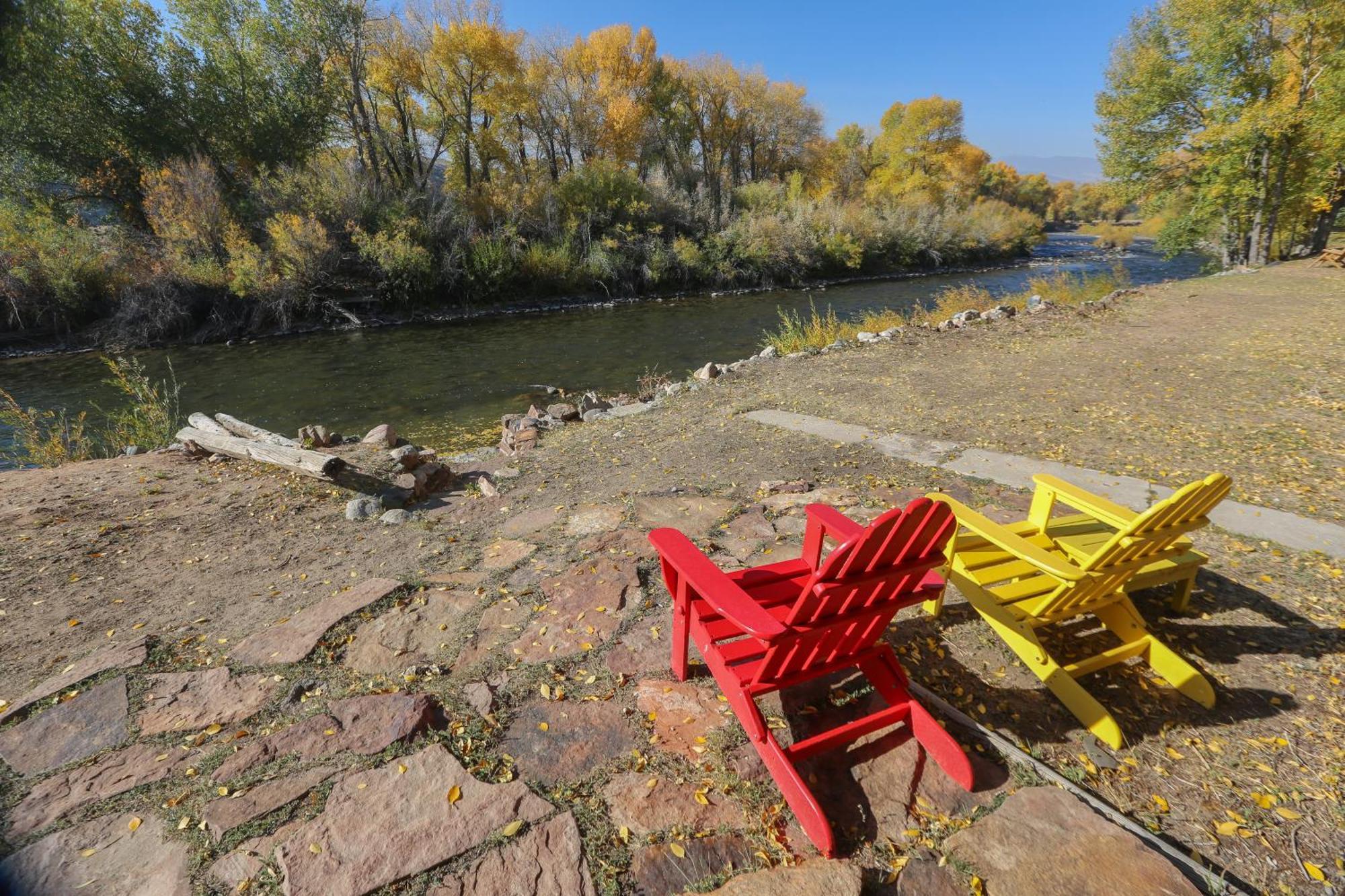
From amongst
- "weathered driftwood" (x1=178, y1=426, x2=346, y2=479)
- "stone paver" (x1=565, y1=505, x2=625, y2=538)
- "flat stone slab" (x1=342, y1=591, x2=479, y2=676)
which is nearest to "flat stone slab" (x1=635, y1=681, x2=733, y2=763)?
"flat stone slab" (x1=342, y1=591, x2=479, y2=676)

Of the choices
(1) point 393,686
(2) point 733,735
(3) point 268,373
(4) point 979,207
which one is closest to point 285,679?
(1) point 393,686

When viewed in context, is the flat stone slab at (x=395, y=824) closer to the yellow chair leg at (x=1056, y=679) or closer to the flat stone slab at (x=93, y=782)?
the flat stone slab at (x=93, y=782)

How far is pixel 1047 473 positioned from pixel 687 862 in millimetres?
4040

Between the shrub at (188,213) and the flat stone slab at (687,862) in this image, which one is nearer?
the flat stone slab at (687,862)

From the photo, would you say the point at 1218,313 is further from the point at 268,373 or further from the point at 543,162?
the point at 543,162

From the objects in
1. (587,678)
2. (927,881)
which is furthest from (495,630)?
(927,881)

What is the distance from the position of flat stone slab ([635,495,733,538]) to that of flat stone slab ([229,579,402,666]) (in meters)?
1.59

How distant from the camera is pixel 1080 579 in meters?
2.12

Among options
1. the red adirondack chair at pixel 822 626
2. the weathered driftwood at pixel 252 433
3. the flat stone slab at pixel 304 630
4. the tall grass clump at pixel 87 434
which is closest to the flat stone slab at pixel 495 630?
the flat stone slab at pixel 304 630

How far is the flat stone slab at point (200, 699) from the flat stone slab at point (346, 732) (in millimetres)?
304

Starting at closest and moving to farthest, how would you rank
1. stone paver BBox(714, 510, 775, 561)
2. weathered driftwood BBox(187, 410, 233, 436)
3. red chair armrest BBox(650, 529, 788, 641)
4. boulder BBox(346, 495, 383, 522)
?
red chair armrest BBox(650, 529, 788, 641) → stone paver BBox(714, 510, 775, 561) → boulder BBox(346, 495, 383, 522) → weathered driftwood BBox(187, 410, 233, 436)

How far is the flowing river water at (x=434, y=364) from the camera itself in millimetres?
9680

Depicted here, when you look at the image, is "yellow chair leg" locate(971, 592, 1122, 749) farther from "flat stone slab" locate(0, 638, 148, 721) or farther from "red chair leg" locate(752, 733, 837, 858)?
"flat stone slab" locate(0, 638, 148, 721)

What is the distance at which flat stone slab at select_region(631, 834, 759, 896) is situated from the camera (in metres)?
1.55
